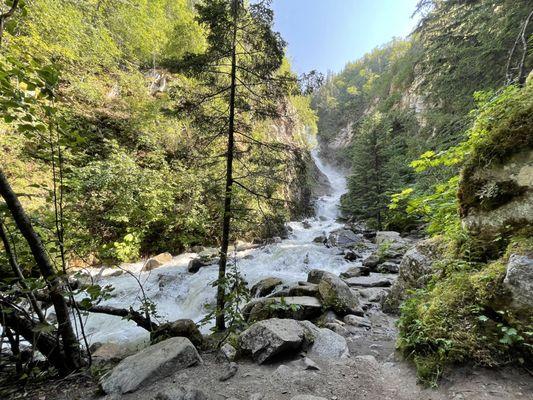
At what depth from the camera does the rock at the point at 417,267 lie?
383 cm

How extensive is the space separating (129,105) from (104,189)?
6805mm

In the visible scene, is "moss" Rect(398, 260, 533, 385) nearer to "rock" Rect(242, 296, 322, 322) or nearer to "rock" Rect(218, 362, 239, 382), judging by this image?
"rock" Rect(218, 362, 239, 382)

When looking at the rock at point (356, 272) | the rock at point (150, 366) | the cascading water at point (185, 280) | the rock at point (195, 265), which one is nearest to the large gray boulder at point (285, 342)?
the rock at point (150, 366)

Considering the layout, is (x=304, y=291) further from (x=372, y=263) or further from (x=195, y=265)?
(x=195, y=265)

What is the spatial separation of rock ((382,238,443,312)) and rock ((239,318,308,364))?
174 centimetres

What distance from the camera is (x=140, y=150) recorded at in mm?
13555

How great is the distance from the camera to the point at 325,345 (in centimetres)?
341

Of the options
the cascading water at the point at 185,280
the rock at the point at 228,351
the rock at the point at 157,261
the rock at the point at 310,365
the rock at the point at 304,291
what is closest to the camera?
the rock at the point at 310,365

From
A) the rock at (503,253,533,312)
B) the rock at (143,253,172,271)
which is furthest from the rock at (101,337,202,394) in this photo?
the rock at (143,253,172,271)

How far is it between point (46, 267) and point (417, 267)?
16.3 feet

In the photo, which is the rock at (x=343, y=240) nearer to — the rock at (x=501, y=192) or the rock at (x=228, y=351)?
the rock at (x=501, y=192)

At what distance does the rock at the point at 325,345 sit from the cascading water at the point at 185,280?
2979 mm

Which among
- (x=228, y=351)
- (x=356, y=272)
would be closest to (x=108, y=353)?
(x=228, y=351)

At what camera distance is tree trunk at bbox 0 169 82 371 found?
233 cm
